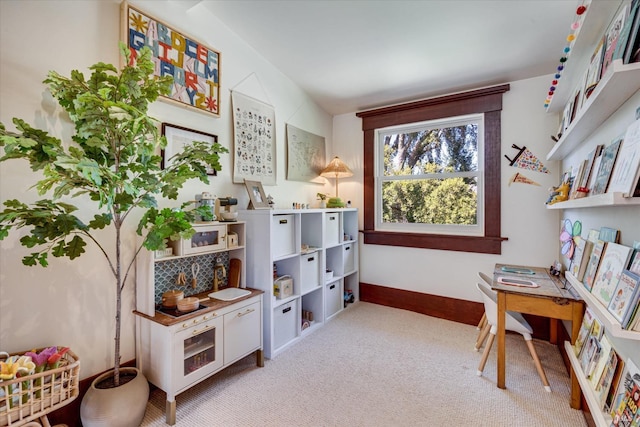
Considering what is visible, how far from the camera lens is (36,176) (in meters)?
1.61

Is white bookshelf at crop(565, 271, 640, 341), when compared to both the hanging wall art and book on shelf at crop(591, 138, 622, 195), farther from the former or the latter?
the hanging wall art

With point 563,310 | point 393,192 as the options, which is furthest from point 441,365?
point 393,192

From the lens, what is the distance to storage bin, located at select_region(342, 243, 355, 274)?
351 cm

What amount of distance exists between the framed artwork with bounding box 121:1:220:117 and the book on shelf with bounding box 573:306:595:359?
9.71ft

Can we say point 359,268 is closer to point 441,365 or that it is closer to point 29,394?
A: point 441,365

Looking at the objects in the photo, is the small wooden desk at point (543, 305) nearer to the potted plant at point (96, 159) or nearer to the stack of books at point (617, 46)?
the stack of books at point (617, 46)

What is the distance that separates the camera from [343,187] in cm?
399

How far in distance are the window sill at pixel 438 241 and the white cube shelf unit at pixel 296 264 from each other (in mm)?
295

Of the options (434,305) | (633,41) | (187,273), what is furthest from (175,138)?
(434,305)

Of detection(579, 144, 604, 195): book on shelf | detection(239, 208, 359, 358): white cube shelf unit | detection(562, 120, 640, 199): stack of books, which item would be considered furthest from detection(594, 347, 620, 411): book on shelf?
detection(239, 208, 359, 358): white cube shelf unit

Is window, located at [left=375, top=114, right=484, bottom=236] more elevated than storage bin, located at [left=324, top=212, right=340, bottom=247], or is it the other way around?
window, located at [left=375, top=114, right=484, bottom=236]

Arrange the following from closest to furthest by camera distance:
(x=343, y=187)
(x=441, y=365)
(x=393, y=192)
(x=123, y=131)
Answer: (x=123, y=131), (x=441, y=365), (x=393, y=192), (x=343, y=187)

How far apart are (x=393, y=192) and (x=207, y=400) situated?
2.90 metres

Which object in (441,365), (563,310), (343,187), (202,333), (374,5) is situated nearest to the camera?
(563,310)
